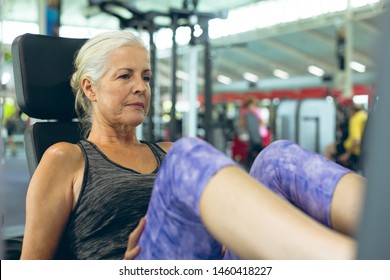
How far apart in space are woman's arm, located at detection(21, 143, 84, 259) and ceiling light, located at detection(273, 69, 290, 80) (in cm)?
1302

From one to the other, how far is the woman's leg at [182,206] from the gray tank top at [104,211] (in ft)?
0.50

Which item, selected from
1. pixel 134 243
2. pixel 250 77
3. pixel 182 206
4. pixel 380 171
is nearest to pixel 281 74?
pixel 250 77

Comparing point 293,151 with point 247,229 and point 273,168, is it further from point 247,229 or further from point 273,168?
point 247,229

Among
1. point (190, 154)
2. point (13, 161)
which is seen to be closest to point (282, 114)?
point (13, 161)

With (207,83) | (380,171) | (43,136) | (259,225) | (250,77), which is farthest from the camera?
(250,77)

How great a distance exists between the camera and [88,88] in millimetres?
1008

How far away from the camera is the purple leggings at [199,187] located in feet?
1.93

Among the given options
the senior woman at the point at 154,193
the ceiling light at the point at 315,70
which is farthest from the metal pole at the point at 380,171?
the ceiling light at the point at 315,70

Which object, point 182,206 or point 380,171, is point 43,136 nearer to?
point 182,206

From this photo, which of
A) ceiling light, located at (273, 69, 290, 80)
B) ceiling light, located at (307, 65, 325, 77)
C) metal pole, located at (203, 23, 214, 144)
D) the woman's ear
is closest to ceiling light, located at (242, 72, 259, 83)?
ceiling light, located at (273, 69, 290, 80)

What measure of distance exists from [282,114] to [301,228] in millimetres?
5304

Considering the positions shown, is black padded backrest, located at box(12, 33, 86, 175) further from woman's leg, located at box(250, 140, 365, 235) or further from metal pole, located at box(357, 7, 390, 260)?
metal pole, located at box(357, 7, 390, 260)

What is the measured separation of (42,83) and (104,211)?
0.32m

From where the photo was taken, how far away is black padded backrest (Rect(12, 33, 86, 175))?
1.04 metres
